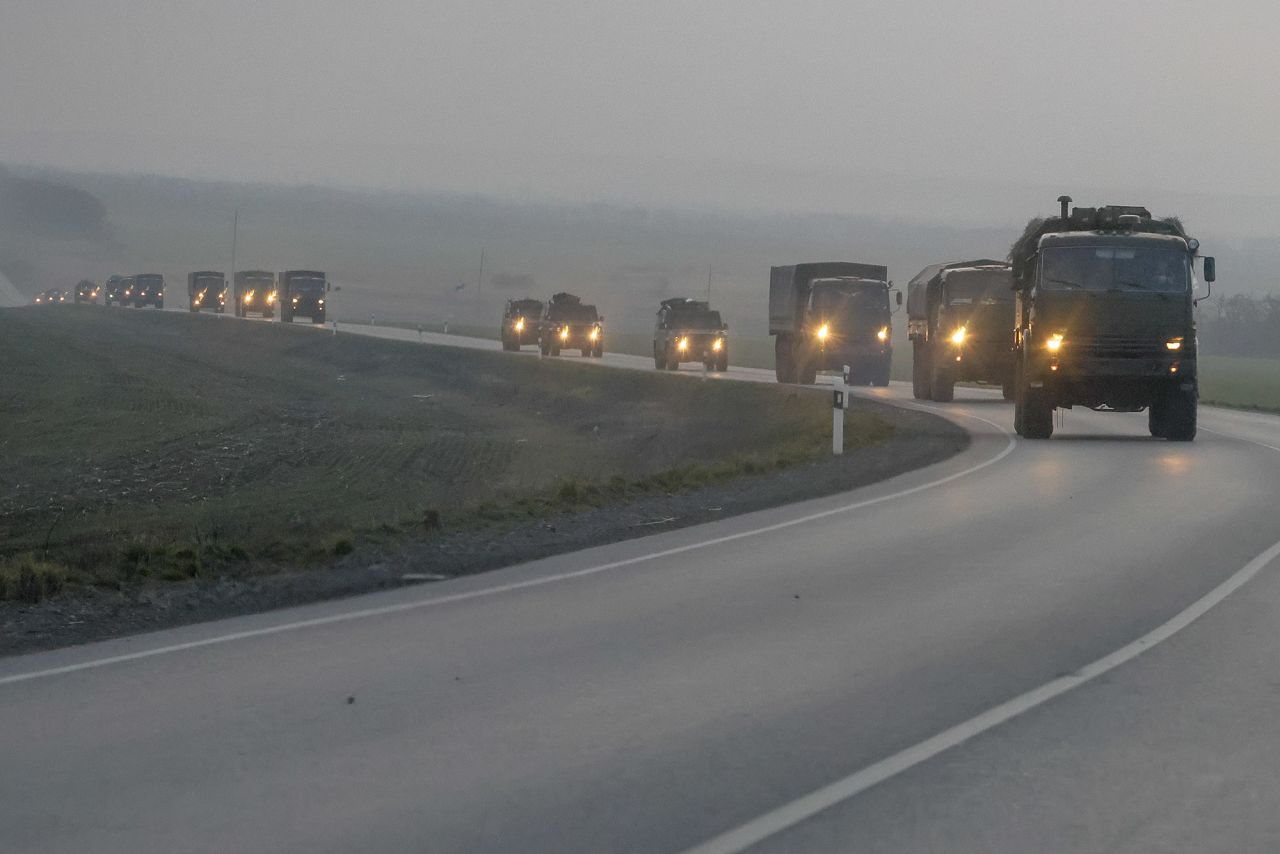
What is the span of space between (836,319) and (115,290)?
340 ft

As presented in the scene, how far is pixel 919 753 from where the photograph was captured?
726 centimetres

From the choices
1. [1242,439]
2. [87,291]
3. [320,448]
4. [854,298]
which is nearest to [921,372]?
[854,298]

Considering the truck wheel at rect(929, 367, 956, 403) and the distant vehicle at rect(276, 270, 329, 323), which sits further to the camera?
the distant vehicle at rect(276, 270, 329, 323)

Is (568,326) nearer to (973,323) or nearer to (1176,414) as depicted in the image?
(973,323)

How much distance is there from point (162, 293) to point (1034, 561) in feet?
401

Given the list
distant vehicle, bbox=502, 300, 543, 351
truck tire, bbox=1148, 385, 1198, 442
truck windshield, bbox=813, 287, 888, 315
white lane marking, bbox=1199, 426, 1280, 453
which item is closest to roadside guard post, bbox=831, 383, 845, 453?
truck tire, bbox=1148, 385, 1198, 442

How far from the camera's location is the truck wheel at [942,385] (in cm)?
3966

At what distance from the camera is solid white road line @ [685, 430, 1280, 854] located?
5.98 m

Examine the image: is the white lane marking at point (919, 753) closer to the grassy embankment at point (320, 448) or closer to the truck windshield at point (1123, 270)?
the grassy embankment at point (320, 448)

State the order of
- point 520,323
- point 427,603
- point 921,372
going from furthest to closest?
point 520,323 → point 921,372 → point 427,603

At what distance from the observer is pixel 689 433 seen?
4166 cm

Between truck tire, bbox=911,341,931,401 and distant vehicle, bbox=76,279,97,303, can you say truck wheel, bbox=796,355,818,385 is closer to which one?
truck tire, bbox=911,341,931,401

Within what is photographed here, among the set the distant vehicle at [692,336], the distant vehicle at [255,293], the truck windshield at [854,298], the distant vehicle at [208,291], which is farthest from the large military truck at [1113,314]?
the distant vehicle at [208,291]

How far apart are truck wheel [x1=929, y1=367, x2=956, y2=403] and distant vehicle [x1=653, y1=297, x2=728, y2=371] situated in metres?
16.9
